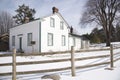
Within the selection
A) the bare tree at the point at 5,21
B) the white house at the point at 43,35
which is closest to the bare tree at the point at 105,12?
the white house at the point at 43,35

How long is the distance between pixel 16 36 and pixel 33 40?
4.85m

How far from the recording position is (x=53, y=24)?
22094 millimetres

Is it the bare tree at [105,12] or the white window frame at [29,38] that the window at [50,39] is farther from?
the bare tree at [105,12]

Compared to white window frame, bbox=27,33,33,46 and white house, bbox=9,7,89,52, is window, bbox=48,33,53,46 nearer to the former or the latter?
white house, bbox=9,7,89,52

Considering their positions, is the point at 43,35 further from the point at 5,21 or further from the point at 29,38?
→ the point at 5,21

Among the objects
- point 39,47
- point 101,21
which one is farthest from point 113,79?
point 101,21

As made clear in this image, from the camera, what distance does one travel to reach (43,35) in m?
19.9

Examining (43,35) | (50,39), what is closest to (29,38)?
(43,35)

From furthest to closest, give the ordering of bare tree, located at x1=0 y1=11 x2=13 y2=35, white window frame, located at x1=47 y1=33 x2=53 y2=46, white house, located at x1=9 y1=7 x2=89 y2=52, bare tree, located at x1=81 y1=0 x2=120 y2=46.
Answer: bare tree, located at x1=0 y1=11 x2=13 y2=35
bare tree, located at x1=81 y1=0 x2=120 y2=46
white window frame, located at x1=47 y1=33 x2=53 y2=46
white house, located at x1=9 y1=7 x2=89 y2=52

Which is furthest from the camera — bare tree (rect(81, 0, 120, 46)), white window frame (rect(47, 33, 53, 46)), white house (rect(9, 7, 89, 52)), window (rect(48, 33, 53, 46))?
bare tree (rect(81, 0, 120, 46))

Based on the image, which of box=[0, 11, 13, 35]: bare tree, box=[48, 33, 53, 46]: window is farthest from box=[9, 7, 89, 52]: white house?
box=[0, 11, 13, 35]: bare tree

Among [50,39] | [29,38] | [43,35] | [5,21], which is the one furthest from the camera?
[5,21]

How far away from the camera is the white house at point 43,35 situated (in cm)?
1980

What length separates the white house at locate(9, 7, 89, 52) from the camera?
1980 centimetres
